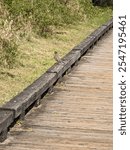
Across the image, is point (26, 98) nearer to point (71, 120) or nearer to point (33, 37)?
point (71, 120)

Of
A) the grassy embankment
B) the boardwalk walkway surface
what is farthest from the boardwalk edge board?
the grassy embankment

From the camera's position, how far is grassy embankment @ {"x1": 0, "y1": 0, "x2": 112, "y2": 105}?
775 cm

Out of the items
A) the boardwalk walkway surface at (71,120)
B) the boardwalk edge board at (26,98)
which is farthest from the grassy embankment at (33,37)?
the boardwalk walkway surface at (71,120)

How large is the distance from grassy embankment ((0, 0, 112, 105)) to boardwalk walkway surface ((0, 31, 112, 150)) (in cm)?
70

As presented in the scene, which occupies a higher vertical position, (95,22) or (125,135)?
(95,22)

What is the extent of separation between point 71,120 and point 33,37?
22.4 ft

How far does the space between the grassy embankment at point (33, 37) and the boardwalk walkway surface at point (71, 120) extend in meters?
0.70

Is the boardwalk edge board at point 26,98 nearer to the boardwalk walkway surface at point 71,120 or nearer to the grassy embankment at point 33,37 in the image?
the boardwalk walkway surface at point 71,120

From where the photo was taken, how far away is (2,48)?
8.68 metres

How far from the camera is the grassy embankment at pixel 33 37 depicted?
7.75 metres

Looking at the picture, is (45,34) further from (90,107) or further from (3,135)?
(3,135)

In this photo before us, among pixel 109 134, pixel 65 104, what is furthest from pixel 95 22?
pixel 109 134

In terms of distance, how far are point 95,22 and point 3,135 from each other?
14.7m

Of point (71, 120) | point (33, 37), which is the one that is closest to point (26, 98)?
point (71, 120)
